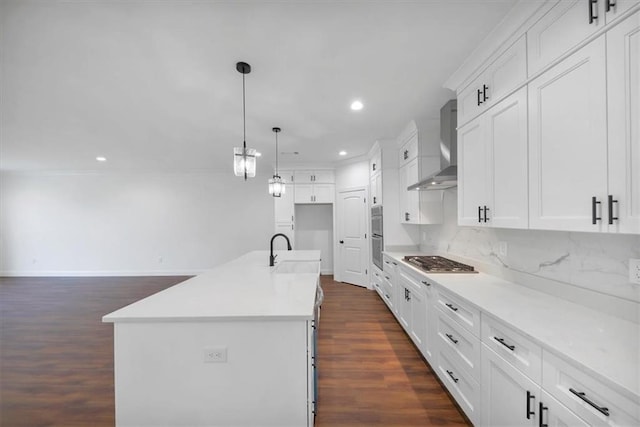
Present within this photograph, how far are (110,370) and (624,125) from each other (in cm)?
386

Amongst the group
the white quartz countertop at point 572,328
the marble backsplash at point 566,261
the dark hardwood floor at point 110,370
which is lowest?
the dark hardwood floor at point 110,370

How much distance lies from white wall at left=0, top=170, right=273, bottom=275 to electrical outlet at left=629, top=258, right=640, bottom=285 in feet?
18.3

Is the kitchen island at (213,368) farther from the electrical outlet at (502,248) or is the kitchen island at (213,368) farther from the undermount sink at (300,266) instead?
the electrical outlet at (502,248)

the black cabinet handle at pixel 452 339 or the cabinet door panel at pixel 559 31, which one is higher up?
the cabinet door panel at pixel 559 31

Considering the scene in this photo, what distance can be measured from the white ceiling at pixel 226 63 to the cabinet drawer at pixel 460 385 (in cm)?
228

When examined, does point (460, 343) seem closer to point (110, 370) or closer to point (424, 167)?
point (424, 167)

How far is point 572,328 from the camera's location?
1063 millimetres

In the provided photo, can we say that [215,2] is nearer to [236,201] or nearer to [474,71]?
[474,71]

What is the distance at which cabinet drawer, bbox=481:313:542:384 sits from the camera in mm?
1012

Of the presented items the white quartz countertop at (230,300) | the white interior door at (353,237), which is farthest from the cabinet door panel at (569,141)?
the white interior door at (353,237)

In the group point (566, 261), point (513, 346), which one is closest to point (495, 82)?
point (566, 261)

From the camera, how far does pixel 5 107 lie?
261 cm

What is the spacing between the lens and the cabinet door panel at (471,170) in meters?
1.77

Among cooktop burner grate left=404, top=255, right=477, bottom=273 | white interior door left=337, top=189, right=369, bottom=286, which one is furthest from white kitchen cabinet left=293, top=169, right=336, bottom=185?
cooktop burner grate left=404, top=255, right=477, bottom=273
